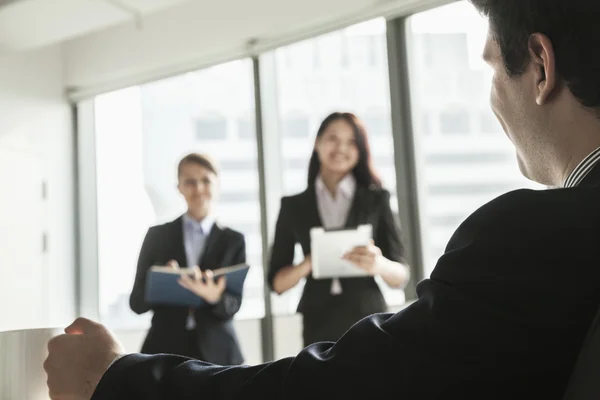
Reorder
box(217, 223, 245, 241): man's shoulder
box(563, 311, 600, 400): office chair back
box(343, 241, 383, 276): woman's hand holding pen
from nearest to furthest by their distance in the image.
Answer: box(563, 311, 600, 400): office chair back → box(343, 241, 383, 276): woman's hand holding pen → box(217, 223, 245, 241): man's shoulder

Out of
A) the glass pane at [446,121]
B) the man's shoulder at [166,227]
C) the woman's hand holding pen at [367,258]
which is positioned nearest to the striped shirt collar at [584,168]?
the woman's hand holding pen at [367,258]

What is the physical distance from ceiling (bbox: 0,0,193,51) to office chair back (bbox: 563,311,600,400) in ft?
12.5

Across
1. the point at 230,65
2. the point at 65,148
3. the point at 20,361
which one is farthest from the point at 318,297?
the point at 65,148

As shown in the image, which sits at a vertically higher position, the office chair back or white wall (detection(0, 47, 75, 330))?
white wall (detection(0, 47, 75, 330))

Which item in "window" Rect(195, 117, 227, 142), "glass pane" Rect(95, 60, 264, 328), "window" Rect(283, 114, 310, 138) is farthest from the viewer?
"window" Rect(195, 117, 227, 142)

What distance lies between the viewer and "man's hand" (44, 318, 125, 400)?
2.15 feet

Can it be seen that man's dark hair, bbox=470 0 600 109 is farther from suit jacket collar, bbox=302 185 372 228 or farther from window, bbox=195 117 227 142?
window, bbox=195 117 227 142

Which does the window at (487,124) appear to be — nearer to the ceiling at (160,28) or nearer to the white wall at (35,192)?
the ceiling at (160,28)

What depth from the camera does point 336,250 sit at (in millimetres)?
2990

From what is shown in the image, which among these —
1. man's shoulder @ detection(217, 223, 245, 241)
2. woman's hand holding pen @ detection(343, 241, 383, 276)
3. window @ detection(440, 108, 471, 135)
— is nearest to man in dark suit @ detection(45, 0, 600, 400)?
woman's hand holding pen @ detection(343, 241, 383, 276)

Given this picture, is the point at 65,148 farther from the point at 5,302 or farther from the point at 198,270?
the point at 198,270

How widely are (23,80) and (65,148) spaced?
582mm

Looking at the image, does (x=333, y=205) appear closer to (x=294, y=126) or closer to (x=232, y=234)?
(x=232, y=234)

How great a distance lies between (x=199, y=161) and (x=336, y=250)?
1.00 metres
